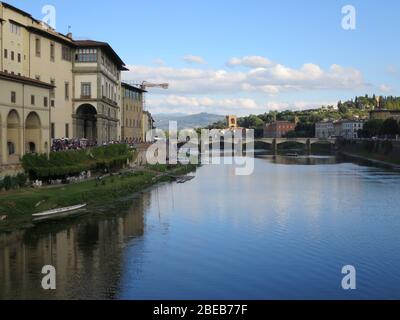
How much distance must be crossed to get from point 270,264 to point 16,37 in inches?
1026

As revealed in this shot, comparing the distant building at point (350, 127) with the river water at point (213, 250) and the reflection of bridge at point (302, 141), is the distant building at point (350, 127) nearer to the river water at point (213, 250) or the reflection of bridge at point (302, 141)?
the reflection of bridge at point (302, 141)

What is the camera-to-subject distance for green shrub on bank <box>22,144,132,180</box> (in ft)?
111

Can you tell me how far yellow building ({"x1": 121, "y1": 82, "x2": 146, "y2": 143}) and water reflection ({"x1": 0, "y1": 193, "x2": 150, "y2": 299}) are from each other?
3773cm

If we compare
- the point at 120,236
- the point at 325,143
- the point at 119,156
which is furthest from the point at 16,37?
the point at 325,143

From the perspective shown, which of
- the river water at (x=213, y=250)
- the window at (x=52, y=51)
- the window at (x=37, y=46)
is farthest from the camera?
the window at (x=52, y=51)

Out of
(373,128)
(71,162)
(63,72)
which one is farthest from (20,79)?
(373,128)

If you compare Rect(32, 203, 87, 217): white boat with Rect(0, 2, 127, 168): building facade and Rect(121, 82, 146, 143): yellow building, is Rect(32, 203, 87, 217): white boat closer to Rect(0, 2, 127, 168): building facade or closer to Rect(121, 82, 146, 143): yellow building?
Rect(0, 2, 127, 168): building facade

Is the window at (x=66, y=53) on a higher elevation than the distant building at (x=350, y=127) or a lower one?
higher

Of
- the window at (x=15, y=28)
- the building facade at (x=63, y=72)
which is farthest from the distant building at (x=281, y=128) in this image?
the window at (x=15, y=28)

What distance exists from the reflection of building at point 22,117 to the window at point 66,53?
8425mm

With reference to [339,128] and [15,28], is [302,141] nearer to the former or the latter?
[339,128]

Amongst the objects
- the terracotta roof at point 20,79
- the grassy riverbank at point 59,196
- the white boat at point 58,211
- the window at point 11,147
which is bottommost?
the white boat at point 58,211

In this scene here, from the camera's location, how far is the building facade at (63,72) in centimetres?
3800

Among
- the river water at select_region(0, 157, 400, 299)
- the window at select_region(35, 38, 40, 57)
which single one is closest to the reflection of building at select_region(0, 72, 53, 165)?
the window at select_region(35, 38, 40, 57)
